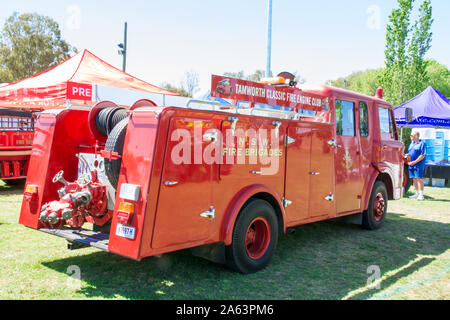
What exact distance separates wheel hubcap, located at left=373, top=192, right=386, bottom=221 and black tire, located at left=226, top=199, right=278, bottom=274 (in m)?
3.11

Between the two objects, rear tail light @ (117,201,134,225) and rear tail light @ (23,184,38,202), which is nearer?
rear tail light @ (117,201,134,225)

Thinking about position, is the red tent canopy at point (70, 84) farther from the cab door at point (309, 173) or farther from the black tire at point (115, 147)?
the cab door at point (309, 173)

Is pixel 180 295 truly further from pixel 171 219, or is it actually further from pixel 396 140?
pixel 396 140

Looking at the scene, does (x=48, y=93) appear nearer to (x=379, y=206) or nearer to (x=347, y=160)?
(x=347, y=160)

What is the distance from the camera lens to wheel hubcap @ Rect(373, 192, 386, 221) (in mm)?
7094

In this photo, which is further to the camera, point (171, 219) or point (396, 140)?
point (396, 140)

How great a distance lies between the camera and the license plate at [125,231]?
3480mm

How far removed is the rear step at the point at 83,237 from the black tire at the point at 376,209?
15.3ft

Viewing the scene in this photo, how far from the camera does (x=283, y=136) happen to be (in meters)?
4.83

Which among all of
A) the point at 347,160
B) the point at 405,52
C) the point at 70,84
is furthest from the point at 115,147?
the point at 405,52

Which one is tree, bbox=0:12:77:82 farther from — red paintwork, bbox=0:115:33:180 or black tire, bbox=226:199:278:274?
black tire, bbox=226:199:278:274

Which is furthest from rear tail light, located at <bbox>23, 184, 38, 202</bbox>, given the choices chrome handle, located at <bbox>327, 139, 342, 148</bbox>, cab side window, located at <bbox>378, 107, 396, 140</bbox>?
cab side window, located at <bbox>378, 107, 396, 140</bbox>

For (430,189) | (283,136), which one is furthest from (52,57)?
(283,136)
